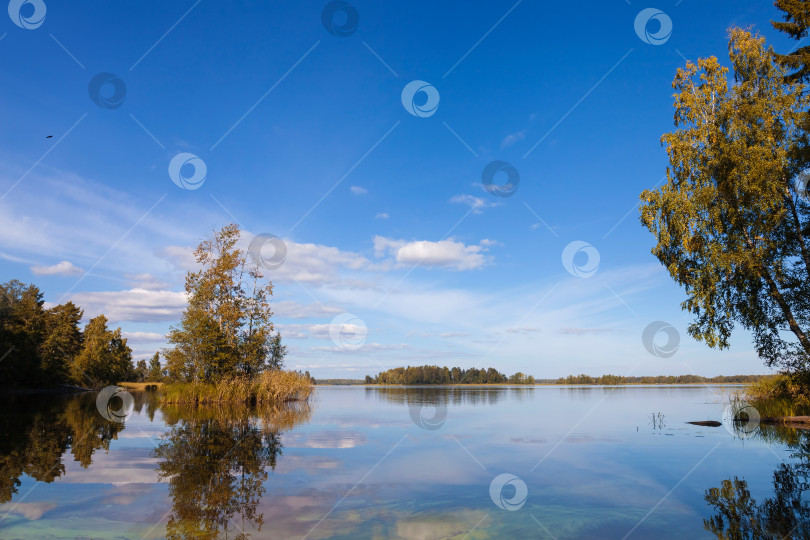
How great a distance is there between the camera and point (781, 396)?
27141 mm

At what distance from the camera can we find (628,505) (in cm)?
895

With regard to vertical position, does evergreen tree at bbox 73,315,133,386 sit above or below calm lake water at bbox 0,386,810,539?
above

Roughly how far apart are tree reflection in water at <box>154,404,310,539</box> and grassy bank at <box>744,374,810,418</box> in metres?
24.9

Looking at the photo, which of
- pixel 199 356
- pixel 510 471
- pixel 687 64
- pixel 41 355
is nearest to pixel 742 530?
pixel 510 471

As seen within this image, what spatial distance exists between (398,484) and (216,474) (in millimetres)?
4211

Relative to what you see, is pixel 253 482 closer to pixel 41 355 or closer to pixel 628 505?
pixel 628 505

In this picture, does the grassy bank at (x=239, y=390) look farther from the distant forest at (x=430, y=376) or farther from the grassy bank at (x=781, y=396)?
the distant forest at (x=430, y=376)

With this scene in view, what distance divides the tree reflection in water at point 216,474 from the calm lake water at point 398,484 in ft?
0.15

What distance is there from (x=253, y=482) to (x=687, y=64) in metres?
31.3

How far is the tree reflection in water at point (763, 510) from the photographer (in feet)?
24.2

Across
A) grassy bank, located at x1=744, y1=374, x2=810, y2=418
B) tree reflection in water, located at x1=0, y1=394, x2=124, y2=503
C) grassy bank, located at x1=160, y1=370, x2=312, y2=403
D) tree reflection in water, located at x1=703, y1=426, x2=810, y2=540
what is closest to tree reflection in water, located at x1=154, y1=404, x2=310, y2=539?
tree reflection in water, located at x1=0, y1=394, x2=124, y2=503

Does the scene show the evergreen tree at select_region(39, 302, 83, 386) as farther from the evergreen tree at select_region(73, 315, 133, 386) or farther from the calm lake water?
the calm lake water

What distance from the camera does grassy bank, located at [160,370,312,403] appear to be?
1415 inches

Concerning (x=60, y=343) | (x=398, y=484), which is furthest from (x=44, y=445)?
(x=60, y=343)
